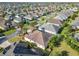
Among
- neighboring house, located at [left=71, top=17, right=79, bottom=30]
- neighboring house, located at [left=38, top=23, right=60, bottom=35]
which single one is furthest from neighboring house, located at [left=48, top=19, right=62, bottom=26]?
neighboring house, located at [left=71, top=17, right=79, bottom=30]

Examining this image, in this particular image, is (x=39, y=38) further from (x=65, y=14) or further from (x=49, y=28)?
(x=65, y=14)

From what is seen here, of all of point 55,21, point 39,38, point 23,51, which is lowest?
point 23,51

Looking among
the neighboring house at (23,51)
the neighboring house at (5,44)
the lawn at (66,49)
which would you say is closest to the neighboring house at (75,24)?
the lawn at (66,49)

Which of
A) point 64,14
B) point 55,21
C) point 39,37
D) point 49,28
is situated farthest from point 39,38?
point 64,14

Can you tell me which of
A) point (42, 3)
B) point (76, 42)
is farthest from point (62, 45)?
point (42, 3)

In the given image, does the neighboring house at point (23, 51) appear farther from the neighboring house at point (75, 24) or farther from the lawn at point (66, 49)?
the neighboring house at point (75, 24)

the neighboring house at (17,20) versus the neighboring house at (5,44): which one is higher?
the neighboring house at (17,20)
